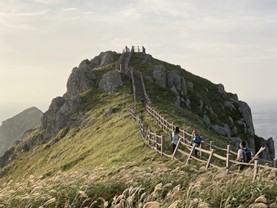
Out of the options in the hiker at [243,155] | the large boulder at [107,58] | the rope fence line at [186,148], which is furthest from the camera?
the large boulder at [107,58]

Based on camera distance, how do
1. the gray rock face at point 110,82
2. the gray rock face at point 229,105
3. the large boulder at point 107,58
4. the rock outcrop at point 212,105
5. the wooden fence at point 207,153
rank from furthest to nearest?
the large boulder at point 107,58
the gray rock face at point 229,105
the gray rock face at point 110,82
the rock outcrop at point 212,105
the wooden fence at point 207,153

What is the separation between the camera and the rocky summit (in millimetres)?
8797

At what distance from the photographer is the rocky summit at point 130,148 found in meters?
8.80

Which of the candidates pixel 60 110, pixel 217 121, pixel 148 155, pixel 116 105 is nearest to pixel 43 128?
pixel 60 110

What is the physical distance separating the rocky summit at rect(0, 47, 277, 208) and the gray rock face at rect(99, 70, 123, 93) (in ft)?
0.53

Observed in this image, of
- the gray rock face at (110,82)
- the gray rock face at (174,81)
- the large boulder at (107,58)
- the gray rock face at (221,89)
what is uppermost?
the large boulder at (107,58)

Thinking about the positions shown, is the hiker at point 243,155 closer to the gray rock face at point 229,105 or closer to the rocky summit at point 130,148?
the rocky summit at point 130,148

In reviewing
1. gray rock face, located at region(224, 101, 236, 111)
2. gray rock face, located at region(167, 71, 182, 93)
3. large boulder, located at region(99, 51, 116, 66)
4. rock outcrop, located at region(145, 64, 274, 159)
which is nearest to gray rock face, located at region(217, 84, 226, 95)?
rock outcrop, located at region(145, 64, 274, 159)

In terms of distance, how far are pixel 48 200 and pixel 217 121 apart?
5280 cm

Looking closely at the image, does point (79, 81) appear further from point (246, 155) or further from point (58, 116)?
point (246, 155)

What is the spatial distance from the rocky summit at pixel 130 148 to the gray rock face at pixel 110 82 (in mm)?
162

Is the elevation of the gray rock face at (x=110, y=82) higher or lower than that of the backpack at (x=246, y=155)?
higher

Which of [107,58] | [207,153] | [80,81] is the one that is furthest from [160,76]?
[207,153]

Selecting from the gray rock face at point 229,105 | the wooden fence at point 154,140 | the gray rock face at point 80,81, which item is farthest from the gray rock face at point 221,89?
the wooden fence at point 154,140
